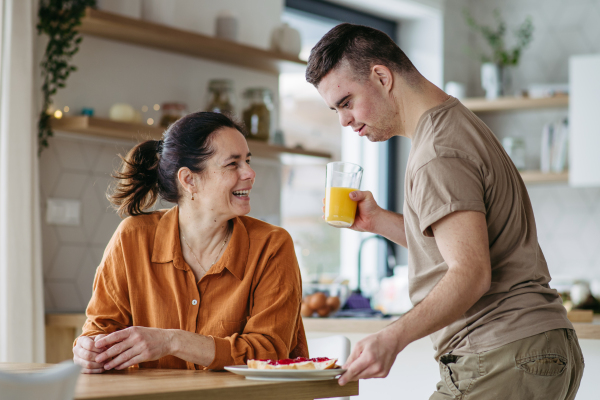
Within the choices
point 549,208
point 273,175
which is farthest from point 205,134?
point 549,208

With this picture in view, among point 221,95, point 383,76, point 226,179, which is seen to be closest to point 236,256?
point 226,179

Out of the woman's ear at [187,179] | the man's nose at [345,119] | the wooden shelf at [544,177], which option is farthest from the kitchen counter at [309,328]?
the wooden shelf at [544,177]

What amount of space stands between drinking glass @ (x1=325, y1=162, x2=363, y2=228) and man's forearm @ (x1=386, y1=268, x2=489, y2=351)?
58 centimetres

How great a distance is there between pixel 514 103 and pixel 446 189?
3.29m

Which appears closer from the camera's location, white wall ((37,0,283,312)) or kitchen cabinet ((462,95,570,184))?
white wall ((37,0,283,312))

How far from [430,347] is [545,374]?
1.13m

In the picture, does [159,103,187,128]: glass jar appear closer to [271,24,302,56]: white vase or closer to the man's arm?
[271,24,302,56]: white vase

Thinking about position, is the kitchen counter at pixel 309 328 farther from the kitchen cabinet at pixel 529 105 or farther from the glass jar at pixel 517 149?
the glass jar at pixel 517 149

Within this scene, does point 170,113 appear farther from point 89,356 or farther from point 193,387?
point 193,387

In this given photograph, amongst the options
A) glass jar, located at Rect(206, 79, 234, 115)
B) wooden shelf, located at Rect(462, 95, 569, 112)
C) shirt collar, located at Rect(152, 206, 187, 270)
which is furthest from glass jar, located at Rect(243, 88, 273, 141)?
wooden shelf, located at Rect(462, 95, 569, 112)

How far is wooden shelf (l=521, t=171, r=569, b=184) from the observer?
423cm

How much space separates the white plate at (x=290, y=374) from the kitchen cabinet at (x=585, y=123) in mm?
3054

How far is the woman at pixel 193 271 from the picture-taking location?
1.64m

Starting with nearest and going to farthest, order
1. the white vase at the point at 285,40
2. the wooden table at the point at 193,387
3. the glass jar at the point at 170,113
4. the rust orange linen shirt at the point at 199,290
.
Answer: the wooden table at the point at 193,387
the rust orange linen shirt at the point at 199,290
the glass jar at the point at 170,113
the white vase at the point at 285,40
